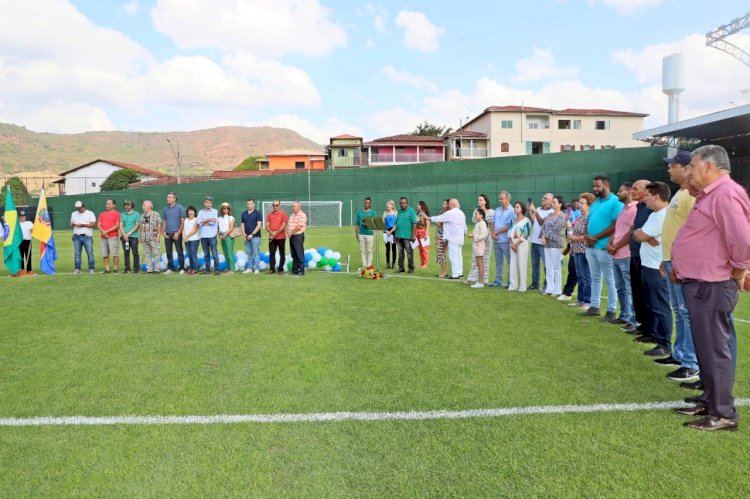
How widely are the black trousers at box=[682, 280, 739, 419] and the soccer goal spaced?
33420 mm

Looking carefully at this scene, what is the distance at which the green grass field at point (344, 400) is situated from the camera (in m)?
3.13

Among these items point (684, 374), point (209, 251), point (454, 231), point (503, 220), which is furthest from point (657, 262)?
point (209, 251)

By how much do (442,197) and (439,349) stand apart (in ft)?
109

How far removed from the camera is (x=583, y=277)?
870cm

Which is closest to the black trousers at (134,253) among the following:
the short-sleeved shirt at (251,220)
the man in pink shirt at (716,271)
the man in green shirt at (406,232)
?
the short-sleeved shirt at (251,220)

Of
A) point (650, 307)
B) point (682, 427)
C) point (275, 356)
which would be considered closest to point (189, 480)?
point (275, 356)

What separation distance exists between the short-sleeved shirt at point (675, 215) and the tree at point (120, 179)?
181 feet

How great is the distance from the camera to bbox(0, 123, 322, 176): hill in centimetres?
10675

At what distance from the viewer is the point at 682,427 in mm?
3867

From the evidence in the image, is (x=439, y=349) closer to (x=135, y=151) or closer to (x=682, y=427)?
(x=682, y=427)

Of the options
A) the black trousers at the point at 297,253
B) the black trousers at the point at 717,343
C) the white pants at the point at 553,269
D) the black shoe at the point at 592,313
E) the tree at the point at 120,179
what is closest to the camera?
the black trousers at the point at 717,343

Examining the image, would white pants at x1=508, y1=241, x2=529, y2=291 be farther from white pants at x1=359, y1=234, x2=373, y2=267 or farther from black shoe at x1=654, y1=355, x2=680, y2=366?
black shoe at x1=654, y1=355, x2=680, y2=366

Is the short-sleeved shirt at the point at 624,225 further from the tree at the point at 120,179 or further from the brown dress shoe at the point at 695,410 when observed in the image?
the tree at the point at 120,179

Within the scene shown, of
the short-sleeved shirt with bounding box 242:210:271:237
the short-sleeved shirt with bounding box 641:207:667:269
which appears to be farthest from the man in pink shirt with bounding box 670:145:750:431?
the short-sleeved shirt with bounding box 242:210:271:237
